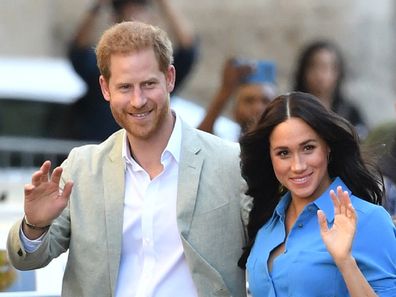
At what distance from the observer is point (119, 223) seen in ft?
13.2

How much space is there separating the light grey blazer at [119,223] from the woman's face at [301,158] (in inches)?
11.9

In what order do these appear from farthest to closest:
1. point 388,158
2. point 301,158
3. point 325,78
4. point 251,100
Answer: point 325,78
point 251,100
point 388,158
point 301,158

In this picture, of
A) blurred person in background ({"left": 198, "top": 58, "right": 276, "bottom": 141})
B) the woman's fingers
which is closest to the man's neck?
the woman's fingers

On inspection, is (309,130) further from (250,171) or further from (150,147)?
(150,147)

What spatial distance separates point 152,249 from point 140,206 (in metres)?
0.16

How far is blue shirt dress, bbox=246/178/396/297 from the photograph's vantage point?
12.0ft

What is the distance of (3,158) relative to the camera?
24.4ft

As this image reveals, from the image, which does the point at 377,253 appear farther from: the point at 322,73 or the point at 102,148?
the point at 322,73

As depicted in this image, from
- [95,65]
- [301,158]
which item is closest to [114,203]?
[301,158]

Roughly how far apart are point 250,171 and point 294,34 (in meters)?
8.62

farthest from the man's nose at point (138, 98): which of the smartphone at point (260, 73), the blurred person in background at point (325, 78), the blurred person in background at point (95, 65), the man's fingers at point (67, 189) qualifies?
the blurred person in background at point (325, 78)

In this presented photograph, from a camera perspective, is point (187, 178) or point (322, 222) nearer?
point (322, 222)

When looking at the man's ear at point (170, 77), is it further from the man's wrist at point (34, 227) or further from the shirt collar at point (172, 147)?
the man's wrist at point (34, 227)

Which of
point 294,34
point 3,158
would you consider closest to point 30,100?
point 3,158
